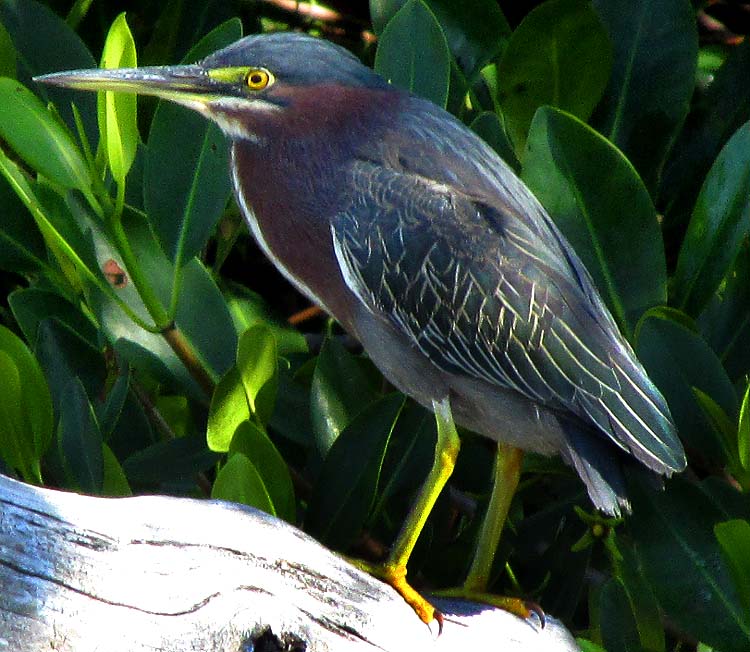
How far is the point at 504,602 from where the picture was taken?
2680mm

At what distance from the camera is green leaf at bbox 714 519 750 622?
2250mm

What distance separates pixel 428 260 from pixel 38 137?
0.78 m

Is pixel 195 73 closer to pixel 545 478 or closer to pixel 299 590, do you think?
pixel 299 590

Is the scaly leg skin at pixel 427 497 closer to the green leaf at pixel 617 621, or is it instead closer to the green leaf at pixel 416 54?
the green leaf at pixel 617 621

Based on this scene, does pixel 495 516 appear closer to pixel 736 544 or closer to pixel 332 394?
pixel 332 394

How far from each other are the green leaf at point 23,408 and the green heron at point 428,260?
533mm

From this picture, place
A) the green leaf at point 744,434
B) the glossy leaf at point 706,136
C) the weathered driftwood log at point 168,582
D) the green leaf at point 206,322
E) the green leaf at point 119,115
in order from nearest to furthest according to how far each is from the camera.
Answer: the weathered driftwood log at point 168,582 → the green leaf at point 744,434 → the green leaf at point 119,115 → the green leaf at point 206,322 → the glossy leaf at point 706,136

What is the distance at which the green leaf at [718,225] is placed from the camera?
8.65 ft

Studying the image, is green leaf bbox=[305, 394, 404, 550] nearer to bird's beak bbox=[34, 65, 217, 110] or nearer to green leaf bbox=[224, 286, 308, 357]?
green leaf bbox=[224, 286, 308, 357]

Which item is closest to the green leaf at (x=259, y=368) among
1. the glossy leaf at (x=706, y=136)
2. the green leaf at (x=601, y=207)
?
the green leaf at (x=601, y=207)

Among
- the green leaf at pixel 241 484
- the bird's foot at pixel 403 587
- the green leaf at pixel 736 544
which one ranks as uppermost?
the green leaf at pixel 736 544

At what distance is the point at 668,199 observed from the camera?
128 inches

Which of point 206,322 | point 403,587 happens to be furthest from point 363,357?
point 403,587

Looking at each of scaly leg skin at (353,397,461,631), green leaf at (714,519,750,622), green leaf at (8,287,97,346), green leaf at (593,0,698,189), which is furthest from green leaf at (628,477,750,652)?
green leaf at (8,287,97,346)
